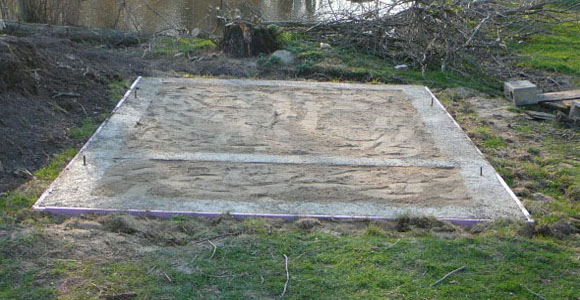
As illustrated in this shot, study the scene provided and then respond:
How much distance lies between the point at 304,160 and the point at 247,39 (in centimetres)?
550

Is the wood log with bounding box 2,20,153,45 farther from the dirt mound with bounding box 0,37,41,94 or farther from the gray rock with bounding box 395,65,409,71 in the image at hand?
the gray rock with bounding box 395,65,409,71

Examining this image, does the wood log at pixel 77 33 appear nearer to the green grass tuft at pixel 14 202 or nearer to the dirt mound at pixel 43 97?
the dirt mound at pixel 43 97

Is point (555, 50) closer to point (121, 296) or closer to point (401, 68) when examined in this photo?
point (401, 68)

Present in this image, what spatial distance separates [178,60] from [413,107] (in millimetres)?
4434

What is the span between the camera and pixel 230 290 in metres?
4.57

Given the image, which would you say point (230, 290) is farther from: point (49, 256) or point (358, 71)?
point (358, 71)

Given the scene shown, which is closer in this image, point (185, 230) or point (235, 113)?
point (185, 230)

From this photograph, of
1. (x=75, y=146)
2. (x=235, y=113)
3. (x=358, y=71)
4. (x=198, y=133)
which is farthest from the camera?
(x=358, y=71)

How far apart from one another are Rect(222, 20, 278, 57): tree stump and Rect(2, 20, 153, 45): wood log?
6.03 feet

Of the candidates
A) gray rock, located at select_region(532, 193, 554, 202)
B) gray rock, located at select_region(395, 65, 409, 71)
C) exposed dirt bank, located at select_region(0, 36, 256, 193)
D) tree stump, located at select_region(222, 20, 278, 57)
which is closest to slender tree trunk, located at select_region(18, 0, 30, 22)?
exposed dirt bank, located at select_region(0, 36, 256, 193)

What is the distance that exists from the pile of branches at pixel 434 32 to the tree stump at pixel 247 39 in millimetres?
1114

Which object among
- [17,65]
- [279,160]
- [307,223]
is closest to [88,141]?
[17,65]

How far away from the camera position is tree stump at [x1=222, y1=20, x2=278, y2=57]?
41.3 ft

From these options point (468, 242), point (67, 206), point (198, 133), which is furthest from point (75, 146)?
point (468, 242)
